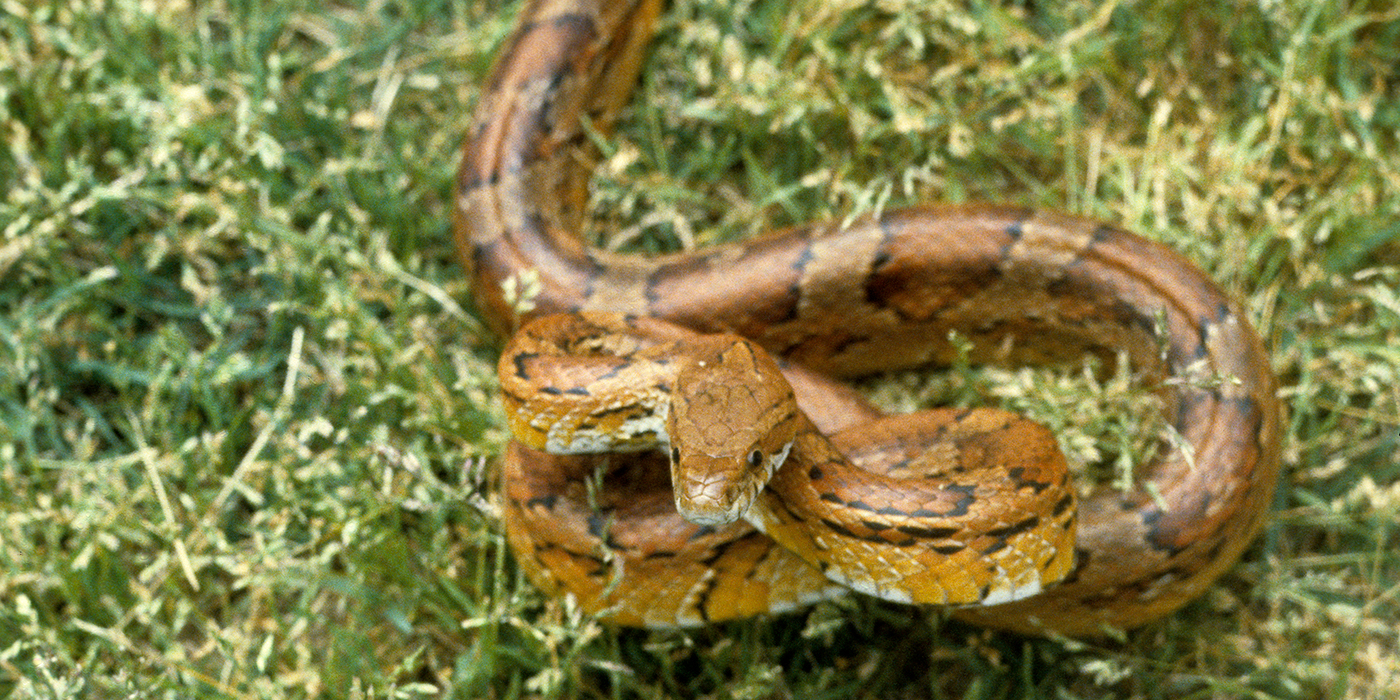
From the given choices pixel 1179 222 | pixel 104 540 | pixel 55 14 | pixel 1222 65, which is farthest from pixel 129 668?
pixel 1222 65

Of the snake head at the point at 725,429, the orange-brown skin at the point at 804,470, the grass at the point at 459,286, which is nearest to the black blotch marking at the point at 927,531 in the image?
the orange-brown skin at the point at 804,470

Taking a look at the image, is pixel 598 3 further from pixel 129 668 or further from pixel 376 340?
pixel 129 668

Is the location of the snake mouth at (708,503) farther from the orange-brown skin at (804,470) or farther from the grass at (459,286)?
the grass at (459,286)

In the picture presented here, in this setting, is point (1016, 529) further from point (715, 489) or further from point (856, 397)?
point (856, 397)

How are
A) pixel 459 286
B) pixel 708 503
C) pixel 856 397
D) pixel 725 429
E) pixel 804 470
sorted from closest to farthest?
pixel 708 503, pixel 725 429, pixel 804 470, pixel 856 397, pixel 459 286

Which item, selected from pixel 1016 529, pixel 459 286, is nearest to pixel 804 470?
pixel 1016 529

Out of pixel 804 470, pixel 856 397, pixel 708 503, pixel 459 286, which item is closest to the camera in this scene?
pixel 708 503
